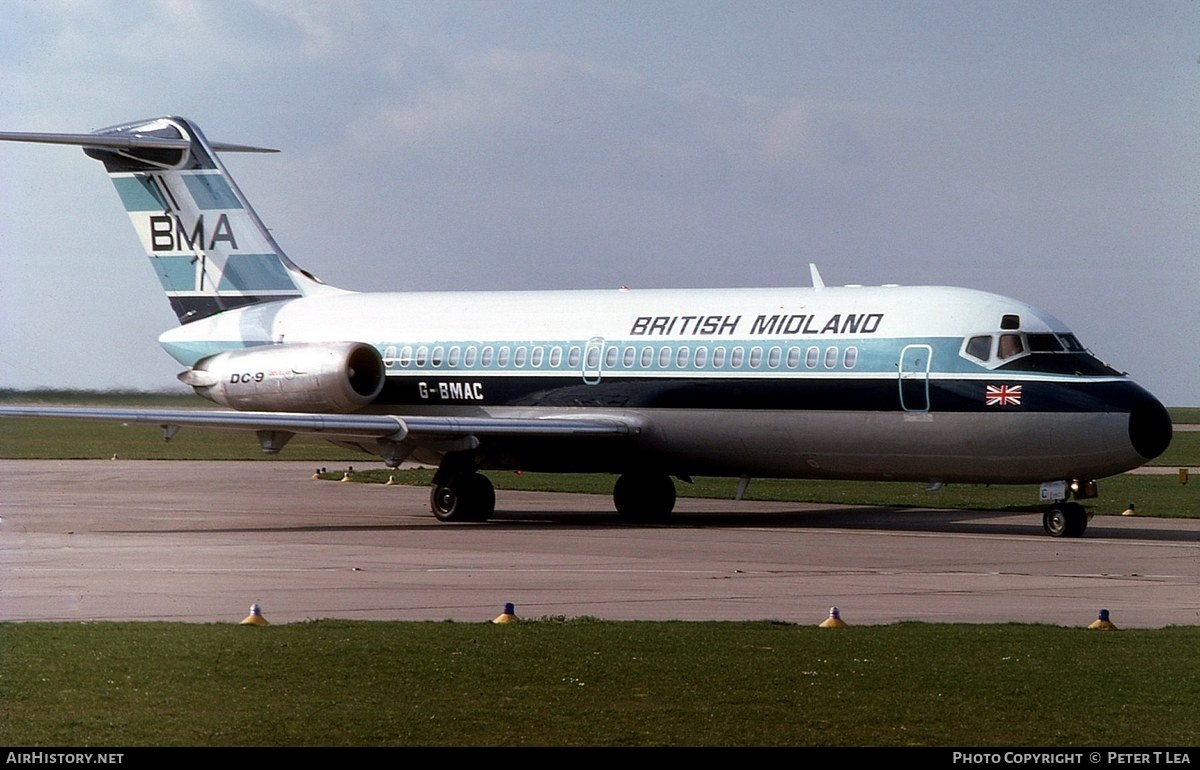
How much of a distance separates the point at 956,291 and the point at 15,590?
15.0 m

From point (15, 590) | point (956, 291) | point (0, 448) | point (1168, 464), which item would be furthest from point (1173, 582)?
point (0, 448)

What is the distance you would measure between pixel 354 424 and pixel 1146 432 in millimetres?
11820

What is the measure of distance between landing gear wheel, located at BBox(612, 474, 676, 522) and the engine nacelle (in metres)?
4.84

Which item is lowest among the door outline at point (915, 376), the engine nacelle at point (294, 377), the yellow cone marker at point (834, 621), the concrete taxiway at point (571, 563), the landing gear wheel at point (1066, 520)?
the yellow cone marker at point (834, 621)

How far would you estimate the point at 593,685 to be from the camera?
11719 millimetres

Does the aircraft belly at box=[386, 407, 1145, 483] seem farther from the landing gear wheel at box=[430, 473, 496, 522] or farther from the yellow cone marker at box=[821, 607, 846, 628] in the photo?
the yellow cone marker at box=[821, 607, 846, 628]

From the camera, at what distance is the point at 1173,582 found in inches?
755

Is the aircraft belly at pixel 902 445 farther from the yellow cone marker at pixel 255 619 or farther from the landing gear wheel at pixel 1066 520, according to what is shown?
the yellow cone marker at pixel 255 619

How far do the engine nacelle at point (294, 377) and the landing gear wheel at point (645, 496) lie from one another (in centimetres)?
484

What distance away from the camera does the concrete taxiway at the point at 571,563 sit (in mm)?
16312

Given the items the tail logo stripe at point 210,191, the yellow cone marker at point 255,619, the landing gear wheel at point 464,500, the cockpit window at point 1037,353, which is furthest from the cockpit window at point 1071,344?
the tail logo stripe at point 210,191

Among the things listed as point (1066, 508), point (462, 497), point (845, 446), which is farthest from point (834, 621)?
point (462, 497)

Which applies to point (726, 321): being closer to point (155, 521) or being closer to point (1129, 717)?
point (155, 521)
